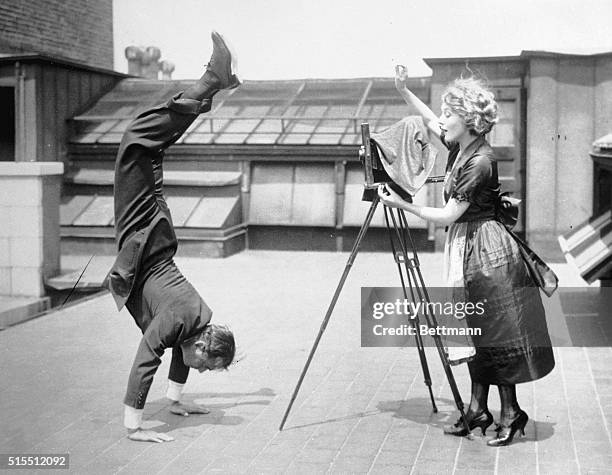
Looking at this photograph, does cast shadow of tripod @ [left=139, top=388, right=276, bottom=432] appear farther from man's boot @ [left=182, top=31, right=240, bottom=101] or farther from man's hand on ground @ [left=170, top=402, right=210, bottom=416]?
man's boot @ [left=182, top=31, right=240, bottom=101]

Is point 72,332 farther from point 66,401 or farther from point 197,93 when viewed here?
point 197,93

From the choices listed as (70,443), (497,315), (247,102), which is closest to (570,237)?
(497,315)

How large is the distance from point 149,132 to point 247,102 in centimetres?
1070

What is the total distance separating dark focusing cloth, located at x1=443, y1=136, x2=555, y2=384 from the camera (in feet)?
15.7

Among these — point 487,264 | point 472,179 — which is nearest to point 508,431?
point 487,264

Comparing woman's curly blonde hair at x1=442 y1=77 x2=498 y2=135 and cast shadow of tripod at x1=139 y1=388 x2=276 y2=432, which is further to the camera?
cast shadow of tripod at x1=139 y1=388 x2=276 y2=432

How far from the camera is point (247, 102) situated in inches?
607

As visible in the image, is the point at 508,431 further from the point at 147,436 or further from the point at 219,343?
the point at 147,436

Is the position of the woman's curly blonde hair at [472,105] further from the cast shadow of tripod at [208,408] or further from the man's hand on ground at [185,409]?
the man's hand on ground at [185,409]

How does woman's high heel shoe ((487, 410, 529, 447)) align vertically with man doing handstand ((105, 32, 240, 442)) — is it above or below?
below

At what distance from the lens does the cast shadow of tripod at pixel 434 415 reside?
16.5ft

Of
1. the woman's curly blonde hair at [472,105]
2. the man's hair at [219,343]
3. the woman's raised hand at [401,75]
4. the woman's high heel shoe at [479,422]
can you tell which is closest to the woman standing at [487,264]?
the woman's curly blonde hair at [472,105]

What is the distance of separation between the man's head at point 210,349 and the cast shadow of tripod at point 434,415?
1247 millimetres

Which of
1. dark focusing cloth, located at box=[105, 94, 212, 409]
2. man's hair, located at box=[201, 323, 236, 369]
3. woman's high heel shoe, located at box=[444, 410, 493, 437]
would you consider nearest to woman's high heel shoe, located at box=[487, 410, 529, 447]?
woman's high heel shoe, located at box=[444, 410, 493, 437]
